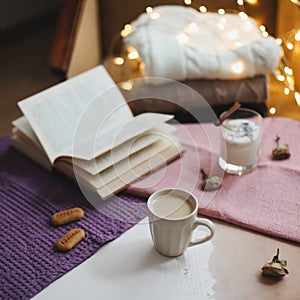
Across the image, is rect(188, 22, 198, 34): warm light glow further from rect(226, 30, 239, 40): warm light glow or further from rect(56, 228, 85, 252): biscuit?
rect(56, 228, 85, 252): biscuit

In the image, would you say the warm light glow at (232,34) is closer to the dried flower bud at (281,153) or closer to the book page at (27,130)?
the dried flower bud at (281,153)

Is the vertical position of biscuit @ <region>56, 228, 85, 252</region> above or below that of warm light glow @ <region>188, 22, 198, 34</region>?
below

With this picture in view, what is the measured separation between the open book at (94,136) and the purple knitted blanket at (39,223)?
3 cm

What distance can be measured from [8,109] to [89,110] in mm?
528

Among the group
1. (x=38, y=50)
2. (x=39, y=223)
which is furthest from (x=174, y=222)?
(x=38, y=50)

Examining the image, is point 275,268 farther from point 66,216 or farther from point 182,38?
point 182,38

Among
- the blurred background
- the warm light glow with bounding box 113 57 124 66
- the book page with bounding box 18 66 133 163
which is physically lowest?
the blurred background

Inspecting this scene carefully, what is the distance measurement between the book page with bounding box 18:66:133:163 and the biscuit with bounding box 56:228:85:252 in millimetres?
173

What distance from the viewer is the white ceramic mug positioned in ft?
2.92

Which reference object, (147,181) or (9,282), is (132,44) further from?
(9,282)

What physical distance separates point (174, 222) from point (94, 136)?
12.3 inches

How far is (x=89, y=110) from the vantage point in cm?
118

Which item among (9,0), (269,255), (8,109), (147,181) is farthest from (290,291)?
(9,0)

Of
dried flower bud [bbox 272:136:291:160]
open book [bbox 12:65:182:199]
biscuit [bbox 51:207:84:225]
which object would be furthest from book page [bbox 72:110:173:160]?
dried flower bud [bbox 272:136:291:160]
